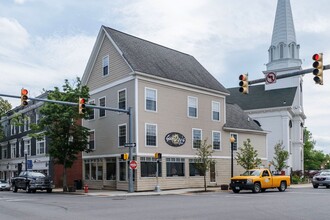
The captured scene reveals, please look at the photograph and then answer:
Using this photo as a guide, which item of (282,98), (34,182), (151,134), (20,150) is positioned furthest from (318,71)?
(282,98)

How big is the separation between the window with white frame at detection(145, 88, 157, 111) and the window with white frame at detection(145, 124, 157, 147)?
1454 mm

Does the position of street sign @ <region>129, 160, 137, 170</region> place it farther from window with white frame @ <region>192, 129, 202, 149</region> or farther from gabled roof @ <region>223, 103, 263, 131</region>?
gabled roof @ <region>223, 103, 263, 131</region>

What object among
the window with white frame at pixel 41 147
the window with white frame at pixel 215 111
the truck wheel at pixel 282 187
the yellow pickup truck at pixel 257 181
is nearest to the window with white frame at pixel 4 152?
the window with white frame at pixel 41 147

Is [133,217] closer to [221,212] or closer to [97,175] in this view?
[221,212]

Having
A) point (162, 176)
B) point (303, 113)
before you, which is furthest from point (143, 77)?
point (303, 113)

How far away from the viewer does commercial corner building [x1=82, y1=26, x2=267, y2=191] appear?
33.0 meters

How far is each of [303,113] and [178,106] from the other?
38.5 metres

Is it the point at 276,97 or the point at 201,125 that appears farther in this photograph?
the point at 276,97

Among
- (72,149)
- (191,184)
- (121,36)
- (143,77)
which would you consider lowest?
(191,184)

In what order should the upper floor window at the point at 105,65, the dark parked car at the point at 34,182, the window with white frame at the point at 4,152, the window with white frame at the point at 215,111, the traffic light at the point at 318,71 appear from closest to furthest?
the traffic light at the point at 318,71 → the dark parked car at the point at 34,182 → the upper floor window at the point at 105,65 → the window with white frame at the point at 215,111 → the window with white frame at the point at 4,152

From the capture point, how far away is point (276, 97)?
63344 mm

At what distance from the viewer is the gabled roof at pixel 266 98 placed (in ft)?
203

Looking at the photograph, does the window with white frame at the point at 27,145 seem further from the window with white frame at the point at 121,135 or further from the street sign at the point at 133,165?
the street sign at the point at 133,165

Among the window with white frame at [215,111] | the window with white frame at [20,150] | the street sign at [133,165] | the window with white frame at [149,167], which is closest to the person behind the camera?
the street sign at [133,165]
